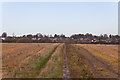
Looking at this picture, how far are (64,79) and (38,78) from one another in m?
1.85

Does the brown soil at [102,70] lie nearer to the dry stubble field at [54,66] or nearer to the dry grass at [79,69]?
the dry stubble field at [54,66]

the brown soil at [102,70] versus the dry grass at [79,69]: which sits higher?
the dry grass at [79,69]

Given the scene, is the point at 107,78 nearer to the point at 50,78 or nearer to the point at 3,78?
the point at 50,78

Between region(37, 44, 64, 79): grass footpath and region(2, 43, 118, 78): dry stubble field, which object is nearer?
region(37, 44, 64, 79): grass footpath

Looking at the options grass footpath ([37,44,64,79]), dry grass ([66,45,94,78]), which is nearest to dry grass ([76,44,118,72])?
dry grass ([66,45,94,78])

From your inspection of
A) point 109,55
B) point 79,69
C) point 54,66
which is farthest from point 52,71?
point 109,55

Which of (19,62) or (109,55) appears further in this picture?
(109,55)

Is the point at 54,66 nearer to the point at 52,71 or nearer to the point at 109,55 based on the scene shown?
the point at 52,71

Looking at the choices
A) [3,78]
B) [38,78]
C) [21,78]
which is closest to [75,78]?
[38,78]

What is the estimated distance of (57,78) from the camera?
38.6 feet

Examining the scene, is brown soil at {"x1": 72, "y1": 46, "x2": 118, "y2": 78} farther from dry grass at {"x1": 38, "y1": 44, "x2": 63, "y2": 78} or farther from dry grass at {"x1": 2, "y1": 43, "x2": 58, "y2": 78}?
dry grass at {"x1": 2, "y1": 43, "x2": 58, "y2": 78}

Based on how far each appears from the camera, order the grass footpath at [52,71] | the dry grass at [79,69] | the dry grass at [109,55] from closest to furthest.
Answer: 1. the grass footpath at [52,71]
2. the dry grass at [79,69]
3. the dry grass at [109,55]

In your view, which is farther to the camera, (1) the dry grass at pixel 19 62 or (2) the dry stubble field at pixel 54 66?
(1) the dry grass at pixel 19 62

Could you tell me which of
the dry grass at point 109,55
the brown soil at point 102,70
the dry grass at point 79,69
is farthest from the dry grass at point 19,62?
the dry grass at point 109,55
